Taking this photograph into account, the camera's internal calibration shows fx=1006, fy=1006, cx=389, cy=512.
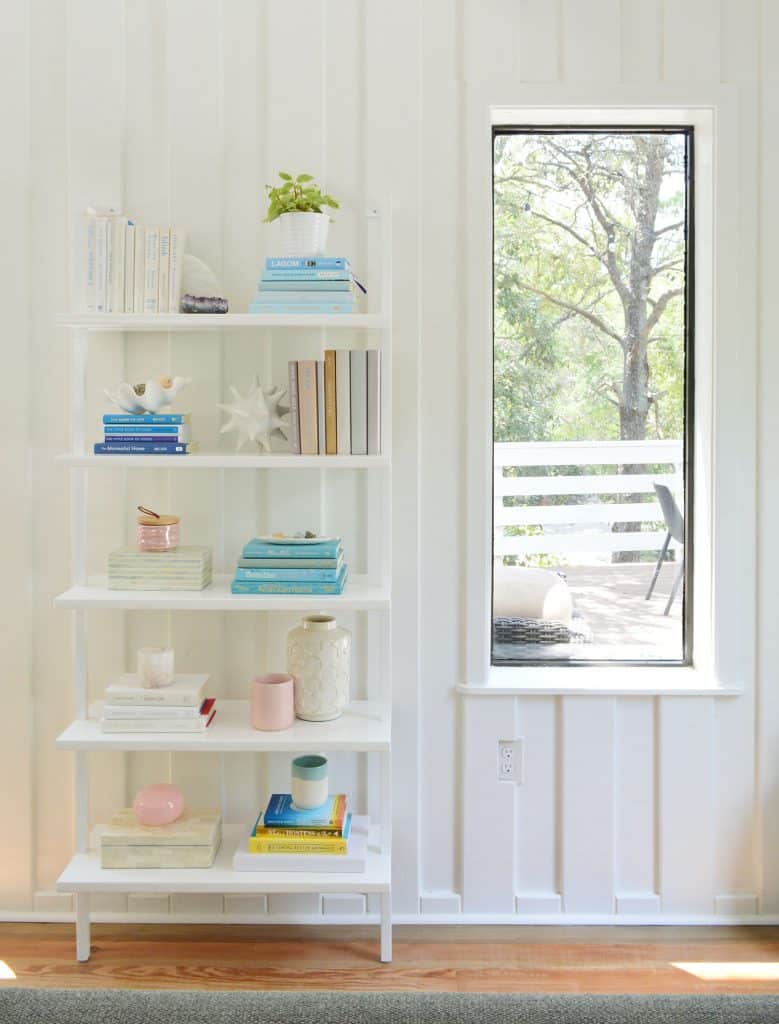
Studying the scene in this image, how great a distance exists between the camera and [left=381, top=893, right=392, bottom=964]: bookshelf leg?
2.29 meters

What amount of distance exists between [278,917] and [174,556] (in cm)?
96

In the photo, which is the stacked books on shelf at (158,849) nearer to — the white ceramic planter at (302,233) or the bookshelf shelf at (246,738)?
the bookshelf shelf at (246,738)

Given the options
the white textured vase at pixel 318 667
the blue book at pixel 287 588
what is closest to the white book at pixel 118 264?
the blue book at pixel 287 588

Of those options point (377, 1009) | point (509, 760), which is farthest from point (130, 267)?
point (377, 1009)

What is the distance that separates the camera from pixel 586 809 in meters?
2.52

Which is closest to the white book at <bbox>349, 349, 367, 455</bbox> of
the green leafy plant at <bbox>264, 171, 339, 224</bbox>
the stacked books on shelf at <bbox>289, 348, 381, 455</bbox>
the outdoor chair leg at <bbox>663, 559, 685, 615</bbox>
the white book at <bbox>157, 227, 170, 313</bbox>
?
the stacked books on shelf at <bbox>289, 348, 381, 455</bbox>

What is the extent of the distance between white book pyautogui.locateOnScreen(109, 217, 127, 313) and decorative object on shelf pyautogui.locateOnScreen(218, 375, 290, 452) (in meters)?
0.33

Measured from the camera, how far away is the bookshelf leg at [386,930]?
2293mm

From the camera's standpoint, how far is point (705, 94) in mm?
2428

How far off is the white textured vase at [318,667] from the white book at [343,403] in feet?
1.39

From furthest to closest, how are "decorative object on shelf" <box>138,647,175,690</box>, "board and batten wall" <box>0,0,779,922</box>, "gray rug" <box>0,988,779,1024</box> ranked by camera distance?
1. "board and batten wall" <box>0,0,779,922</box>
2. "decorative object on shelf" <box>138,647,175,690</box>
3. "gray rug" <box>0,988,779,1024</box>

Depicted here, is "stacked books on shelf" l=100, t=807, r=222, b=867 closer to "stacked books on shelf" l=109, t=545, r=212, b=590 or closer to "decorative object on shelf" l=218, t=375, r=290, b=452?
"stacked books on shelf" l=109, t=545, r=212, b=590

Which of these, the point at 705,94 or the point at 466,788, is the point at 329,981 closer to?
the point at 466,788

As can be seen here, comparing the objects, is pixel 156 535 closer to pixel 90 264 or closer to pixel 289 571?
pixel 289 571
